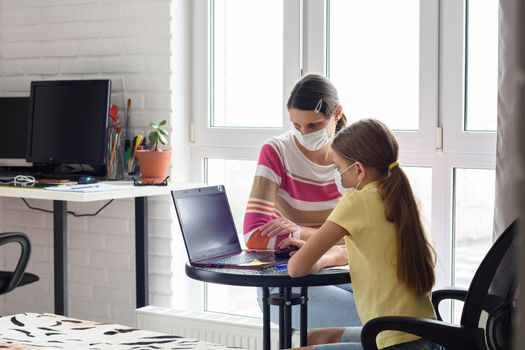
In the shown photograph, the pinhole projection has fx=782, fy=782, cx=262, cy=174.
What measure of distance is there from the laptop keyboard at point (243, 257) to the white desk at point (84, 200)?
32.2 inches

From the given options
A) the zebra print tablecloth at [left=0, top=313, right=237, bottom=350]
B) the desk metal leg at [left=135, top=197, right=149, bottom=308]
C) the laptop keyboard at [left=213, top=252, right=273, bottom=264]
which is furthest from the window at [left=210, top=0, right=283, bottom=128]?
the zebra print tablecloth at [left=0, top=313, right=237, bottom=350]

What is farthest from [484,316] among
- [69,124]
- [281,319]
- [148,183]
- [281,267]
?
[69,124]

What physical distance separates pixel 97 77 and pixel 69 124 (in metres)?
0.28

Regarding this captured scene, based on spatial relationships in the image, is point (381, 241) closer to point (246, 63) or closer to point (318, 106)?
point (318, 106)

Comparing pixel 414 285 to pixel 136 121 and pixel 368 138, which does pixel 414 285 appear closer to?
pixel 368 138

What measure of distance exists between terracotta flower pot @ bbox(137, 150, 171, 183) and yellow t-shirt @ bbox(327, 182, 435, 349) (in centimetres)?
149

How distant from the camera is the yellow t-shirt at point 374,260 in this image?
5.95 ft

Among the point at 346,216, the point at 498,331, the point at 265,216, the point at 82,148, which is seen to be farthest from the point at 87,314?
the point at 498,331

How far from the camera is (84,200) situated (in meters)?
2.83

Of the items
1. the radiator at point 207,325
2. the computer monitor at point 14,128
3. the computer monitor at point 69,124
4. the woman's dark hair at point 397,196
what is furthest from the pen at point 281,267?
the computer monitor at point 14,128

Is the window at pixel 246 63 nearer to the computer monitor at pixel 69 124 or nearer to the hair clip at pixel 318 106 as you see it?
the computer monitor at pixel 69 124

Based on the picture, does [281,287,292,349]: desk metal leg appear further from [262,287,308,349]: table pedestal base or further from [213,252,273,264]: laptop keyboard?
[213,252,273,264]: laptop keyboard

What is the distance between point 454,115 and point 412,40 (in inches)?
13.0

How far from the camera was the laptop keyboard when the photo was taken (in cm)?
215
